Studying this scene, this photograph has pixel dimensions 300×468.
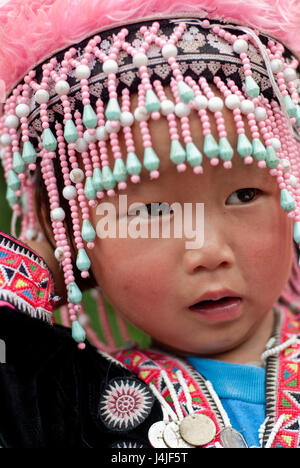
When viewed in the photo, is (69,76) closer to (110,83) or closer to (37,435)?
(110,83)

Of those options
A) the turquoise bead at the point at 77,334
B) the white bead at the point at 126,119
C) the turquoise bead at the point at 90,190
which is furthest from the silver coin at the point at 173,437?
the white bead at the point at 126,119

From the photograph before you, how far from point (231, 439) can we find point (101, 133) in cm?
59

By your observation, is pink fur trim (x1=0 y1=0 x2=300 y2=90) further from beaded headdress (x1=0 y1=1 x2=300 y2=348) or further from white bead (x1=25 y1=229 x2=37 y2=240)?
white bead (x1=25 y1=229 x2=37 y2=240)

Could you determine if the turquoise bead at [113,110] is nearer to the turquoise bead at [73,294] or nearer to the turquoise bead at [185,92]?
the turquoise bead at [185,92]

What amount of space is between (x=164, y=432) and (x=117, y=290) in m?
0.27

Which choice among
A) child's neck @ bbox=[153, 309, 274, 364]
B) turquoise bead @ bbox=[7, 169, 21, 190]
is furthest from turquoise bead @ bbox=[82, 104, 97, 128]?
child's neck @ bbox=[153, 309, 274, 364]

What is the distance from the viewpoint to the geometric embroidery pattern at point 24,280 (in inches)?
42.2

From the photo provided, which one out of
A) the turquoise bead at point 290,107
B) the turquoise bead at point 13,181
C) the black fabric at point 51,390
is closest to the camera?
the black fabric at point 51,390

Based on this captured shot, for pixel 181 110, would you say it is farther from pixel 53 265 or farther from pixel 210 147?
pixel 53 265

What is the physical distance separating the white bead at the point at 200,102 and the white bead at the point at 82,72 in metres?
0.20

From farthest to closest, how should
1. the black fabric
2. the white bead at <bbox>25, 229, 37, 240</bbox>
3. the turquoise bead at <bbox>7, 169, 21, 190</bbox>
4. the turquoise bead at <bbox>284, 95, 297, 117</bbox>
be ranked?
the white bead at <bbox>25, 229, 37, 240</bbox>, the turquoise bead at <bbox>7, 169, 21, 190</bbox>, the turquoise bead at <bbox>284, 95, 297, 117</bbox>, the black fabric

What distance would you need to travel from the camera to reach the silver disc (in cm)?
107

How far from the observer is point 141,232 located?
1.11 m

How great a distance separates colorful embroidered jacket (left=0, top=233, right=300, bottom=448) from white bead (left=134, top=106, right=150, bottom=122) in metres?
0.33
